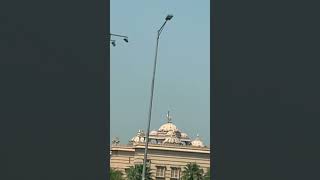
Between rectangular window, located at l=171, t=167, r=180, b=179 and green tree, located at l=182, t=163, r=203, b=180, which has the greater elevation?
green tree, located at l=182, t=163, r=203, b=180

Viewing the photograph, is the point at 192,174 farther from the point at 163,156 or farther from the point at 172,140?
the point at 172,140

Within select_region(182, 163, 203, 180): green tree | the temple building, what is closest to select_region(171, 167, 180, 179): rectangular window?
the temple building

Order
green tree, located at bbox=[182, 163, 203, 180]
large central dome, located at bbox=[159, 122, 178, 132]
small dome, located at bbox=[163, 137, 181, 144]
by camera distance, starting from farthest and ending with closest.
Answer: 1. large central dome, located at bbox=[159, 122, 178, 132]
2. small dome, located at bbox=[163, 137, 181, 144]
3. green tree, located at bbox=[182, 163, 203, 180]

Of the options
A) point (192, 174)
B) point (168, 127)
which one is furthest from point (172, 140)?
point (192, 174)

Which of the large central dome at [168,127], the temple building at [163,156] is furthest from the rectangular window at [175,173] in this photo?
the large central dome at [168,127]

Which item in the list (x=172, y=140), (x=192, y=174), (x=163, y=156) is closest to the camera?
(x=192, y=174)

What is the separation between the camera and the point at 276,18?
6.39 meters

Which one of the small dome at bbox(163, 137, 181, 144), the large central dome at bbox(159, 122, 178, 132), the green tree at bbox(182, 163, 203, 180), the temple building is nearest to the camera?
the green tree at bbox(182, 163, 203, 180)

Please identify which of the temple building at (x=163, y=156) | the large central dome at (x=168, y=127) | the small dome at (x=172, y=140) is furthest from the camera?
the large central dome at (x=168, y=127)

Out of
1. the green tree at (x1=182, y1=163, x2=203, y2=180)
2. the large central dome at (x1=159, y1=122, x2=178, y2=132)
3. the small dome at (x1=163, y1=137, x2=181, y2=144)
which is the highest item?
the large central dome at (x1=159, y1=122, x2=178, y2=132)

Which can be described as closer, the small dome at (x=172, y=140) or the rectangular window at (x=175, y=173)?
the rectangular window at (x=175, y=173)

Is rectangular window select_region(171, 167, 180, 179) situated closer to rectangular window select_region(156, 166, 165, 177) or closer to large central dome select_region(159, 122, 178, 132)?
rectangular window select_region(156, 166, 165, 177)

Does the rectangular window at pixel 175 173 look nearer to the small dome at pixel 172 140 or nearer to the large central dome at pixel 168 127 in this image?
the small dome at pixel 172 140

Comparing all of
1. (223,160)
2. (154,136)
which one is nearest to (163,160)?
(154,136)
